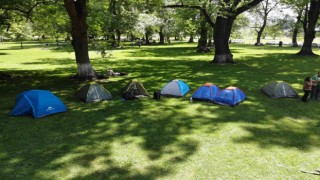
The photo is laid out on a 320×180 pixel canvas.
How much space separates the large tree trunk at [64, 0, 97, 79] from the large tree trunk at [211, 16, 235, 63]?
12.8m

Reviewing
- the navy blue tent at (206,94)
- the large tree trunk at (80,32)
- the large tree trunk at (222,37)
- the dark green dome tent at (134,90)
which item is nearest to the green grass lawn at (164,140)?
the navy blue tent at (206,94)

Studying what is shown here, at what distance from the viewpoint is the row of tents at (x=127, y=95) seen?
446 inches

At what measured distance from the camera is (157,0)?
2250cm

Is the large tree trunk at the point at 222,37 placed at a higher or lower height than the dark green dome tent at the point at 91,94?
higher

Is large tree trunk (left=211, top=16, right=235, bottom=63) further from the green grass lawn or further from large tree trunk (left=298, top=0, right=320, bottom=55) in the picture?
large tree trunk (left=298, top=0, right=320, bottom=55)

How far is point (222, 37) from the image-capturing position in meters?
25.9

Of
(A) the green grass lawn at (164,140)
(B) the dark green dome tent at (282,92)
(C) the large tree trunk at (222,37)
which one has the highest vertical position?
(C) the large tree trunk at (222,37)

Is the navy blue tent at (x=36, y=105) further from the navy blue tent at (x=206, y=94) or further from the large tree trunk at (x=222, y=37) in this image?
the large tree trunk at (x=222, y=37)

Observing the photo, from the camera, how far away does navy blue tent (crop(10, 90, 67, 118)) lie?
1120cm

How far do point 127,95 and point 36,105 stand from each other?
422cm

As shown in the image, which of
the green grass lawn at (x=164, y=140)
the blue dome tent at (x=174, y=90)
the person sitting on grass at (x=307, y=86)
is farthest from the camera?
the blue dome tent at (x=174, y=90)

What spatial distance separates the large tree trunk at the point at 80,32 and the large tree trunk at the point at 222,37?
12817 millimetres

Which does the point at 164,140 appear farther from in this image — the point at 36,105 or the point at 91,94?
the point at 91,94

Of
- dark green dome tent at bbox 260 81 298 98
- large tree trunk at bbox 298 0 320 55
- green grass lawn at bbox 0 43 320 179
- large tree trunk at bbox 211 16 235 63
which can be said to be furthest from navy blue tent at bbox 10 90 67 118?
large tree trunk at bbox 298 0 320 55
